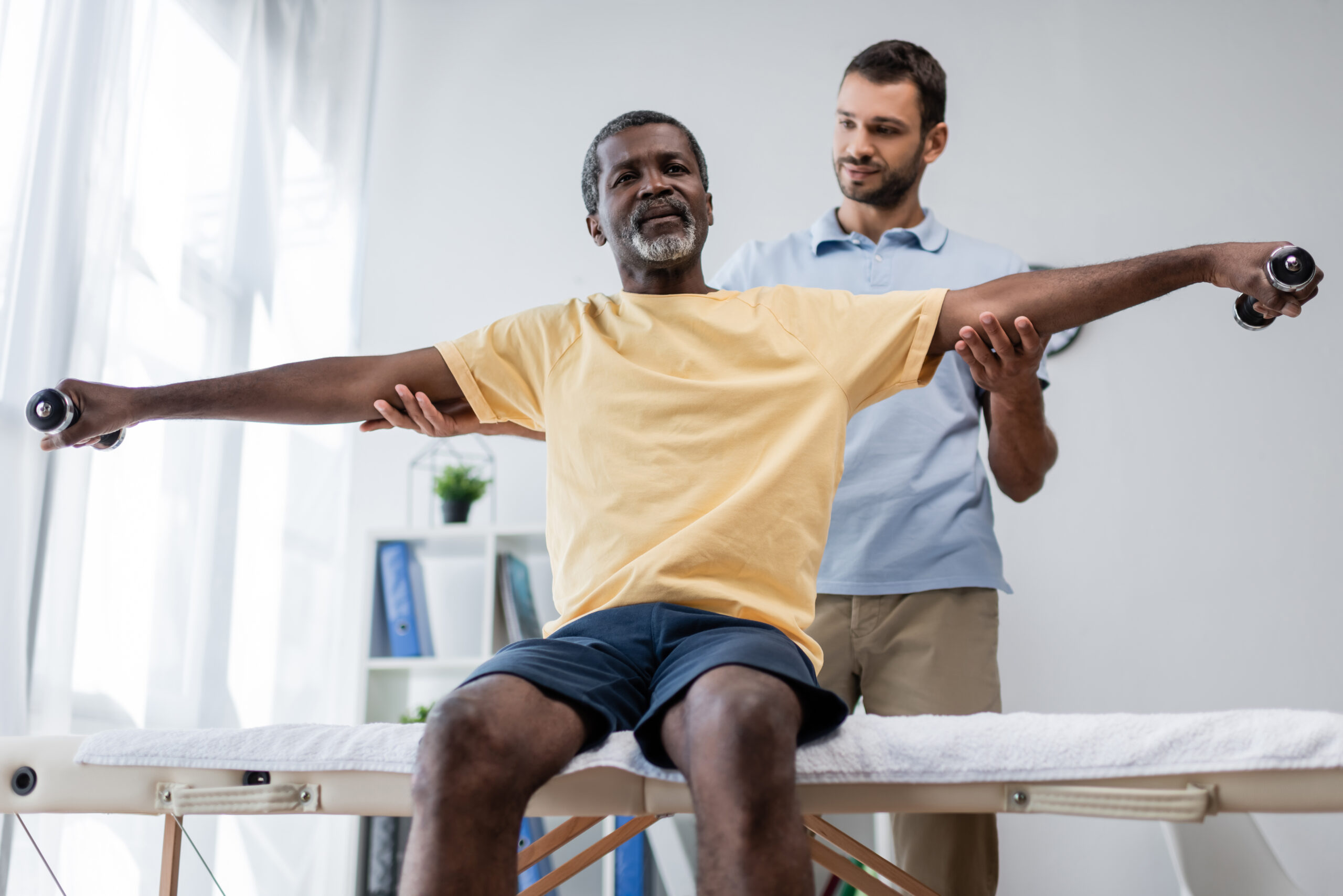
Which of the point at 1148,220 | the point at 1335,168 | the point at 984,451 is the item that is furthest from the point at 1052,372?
the point at 1335,168

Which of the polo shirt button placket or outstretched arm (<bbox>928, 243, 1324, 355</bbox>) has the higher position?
the polo shirt button placket

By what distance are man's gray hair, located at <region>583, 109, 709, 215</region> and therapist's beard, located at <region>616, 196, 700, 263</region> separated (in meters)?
0.08

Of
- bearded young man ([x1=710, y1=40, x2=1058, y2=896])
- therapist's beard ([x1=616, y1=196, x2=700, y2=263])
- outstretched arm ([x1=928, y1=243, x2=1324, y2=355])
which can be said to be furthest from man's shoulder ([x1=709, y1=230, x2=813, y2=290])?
outstretched arm ([x1=928, y1=243, x2=1324, y2=355])

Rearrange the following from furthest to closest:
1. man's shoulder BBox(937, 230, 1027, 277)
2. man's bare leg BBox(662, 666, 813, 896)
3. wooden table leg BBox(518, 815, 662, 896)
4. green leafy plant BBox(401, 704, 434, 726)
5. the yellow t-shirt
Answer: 1. green leafy plant BBox(401, 704, 434, 726)
2. man's shoulder BBox(937, 230, 1027, 277)
3. wooden table leg BBox(518, 815, 662, 896)
4. the yellow t-shirt
5. man's bare leg BBox(662, 666, 813, 896)

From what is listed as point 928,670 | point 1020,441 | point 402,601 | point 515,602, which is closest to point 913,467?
point 1020,441

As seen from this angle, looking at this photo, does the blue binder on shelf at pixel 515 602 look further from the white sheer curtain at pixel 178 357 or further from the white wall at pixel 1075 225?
the white sheer curtain at pixel 178 357

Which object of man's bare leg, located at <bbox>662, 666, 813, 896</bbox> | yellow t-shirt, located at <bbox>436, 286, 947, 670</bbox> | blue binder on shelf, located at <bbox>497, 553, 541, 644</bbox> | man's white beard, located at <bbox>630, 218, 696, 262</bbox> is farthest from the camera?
blue binder on shelf, located at <bbox>497, 553, 541, 644</bbox>

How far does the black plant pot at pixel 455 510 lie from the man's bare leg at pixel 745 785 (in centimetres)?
168

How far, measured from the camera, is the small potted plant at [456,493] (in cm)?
259

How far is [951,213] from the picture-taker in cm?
268

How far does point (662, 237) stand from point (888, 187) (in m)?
0.63

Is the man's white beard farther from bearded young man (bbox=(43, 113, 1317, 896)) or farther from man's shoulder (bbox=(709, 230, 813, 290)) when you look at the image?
man's shoulder (bbox=(709, 230, 813, 290))

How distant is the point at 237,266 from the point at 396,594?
0.82 meters

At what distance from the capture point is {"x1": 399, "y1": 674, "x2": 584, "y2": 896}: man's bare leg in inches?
34.6
